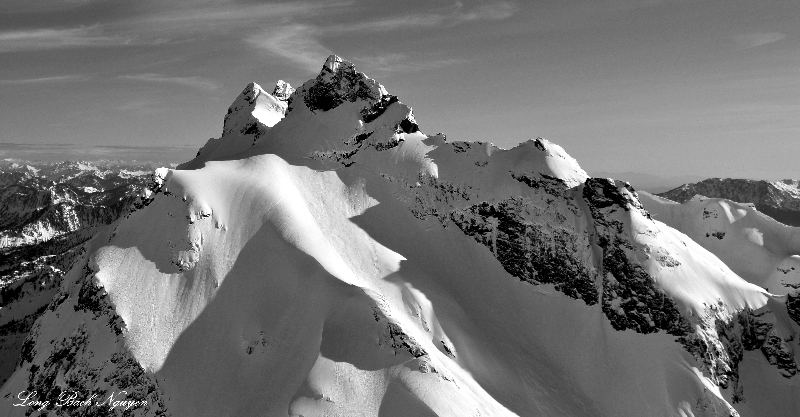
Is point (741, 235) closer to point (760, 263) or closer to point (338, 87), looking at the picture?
point (760, 263)

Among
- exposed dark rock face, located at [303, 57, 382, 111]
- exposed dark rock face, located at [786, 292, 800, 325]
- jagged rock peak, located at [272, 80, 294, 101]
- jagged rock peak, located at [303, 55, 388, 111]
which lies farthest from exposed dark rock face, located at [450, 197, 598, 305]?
jagged rock peak, located at [272, 80, 294, 101]

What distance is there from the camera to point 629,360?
3644 inches

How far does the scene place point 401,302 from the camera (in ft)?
296

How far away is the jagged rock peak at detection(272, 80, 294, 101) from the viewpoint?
184587 millimetres

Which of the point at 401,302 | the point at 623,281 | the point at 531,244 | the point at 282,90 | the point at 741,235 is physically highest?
the point at 282,90

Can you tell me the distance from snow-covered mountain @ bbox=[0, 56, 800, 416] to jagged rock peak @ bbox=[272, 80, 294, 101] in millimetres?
63721

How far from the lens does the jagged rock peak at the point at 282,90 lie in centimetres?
18459

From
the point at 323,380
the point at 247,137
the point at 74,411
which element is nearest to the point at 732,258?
the point at 323,380

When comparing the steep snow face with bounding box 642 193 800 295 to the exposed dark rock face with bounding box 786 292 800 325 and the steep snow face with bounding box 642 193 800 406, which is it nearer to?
the steep snow face with bounding box 642 193 800 406

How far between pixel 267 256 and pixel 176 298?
716 inches

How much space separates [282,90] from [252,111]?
1436 inches

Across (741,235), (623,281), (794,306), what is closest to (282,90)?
(623,281)

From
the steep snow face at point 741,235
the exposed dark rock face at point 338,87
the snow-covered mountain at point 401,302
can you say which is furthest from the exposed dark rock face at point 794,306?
the exposed dark rock face at point 338,87

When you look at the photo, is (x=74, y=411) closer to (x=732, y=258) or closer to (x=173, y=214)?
(x=173, y=214)
